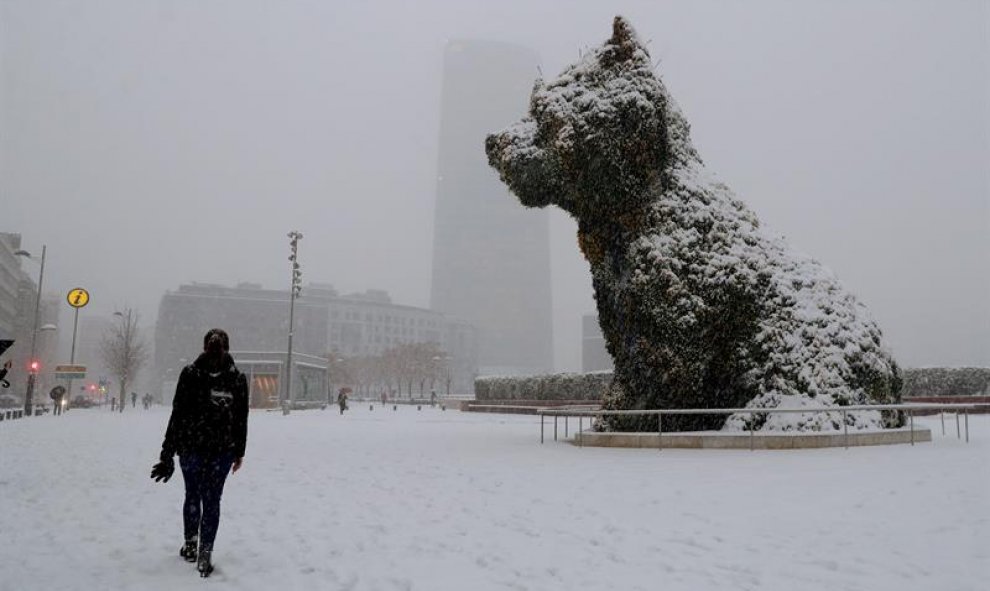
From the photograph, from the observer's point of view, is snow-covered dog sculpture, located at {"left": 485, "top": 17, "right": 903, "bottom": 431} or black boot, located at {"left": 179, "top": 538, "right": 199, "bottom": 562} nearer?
black boot, located at {"left": 179, "top": 538, "right": 199, "bottom": 562}

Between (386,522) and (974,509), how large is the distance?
18.0ft

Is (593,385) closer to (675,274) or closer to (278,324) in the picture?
(675,274)

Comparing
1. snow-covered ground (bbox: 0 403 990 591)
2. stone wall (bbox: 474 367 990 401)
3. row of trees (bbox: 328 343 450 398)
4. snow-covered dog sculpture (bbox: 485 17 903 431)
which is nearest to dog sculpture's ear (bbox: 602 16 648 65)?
snow-covered dog sculpture (bbox: 485 17 903 431)

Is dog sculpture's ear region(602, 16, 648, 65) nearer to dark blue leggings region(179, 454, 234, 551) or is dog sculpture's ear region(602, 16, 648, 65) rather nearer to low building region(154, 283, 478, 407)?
dark blue leggings region(179, 454, 234, 551)

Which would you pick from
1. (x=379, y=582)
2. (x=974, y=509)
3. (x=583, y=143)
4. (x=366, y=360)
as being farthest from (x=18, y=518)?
(x=366, y=360)

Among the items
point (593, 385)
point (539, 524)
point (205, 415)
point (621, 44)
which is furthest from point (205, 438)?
point (593, 385)

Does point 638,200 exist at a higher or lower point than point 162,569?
higher

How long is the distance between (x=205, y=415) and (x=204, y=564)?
1.04 meters

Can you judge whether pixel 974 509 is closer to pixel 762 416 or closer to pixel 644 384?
pixel 762 416

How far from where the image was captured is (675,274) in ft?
42.5

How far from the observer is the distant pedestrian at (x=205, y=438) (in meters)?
5.08

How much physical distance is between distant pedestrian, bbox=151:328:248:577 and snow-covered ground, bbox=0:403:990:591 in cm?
39

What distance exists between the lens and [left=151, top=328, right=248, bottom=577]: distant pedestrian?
508 centimetres

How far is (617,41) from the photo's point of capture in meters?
13.8
